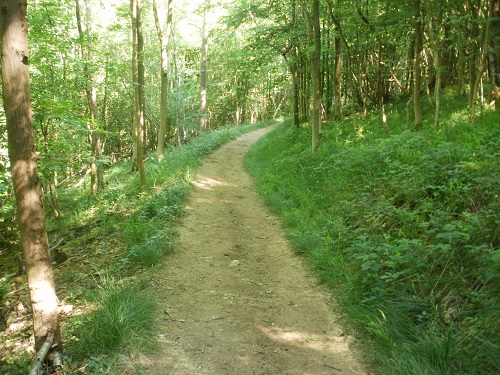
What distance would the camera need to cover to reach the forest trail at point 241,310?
344cm

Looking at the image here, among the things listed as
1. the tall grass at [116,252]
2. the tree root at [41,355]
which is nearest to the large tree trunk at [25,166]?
the tree root at [41,355]

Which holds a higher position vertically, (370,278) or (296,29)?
(296,29)

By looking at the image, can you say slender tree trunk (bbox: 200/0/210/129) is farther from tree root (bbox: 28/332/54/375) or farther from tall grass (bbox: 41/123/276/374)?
tree root (bbox: 28/332/54/375)

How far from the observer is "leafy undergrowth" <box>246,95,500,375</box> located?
10.1ft

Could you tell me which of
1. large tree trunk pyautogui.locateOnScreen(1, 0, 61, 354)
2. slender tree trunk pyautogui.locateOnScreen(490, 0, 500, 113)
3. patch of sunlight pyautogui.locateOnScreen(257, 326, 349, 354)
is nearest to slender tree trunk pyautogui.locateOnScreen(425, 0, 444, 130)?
slender tree trunk pyautogui.locateOnScreen(490, 0, 500, 113)

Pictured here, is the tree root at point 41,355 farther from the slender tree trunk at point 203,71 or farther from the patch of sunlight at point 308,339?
the slender tree trunk at point 203,71

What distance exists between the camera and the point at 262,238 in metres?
6.90

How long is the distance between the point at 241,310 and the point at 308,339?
975 mm

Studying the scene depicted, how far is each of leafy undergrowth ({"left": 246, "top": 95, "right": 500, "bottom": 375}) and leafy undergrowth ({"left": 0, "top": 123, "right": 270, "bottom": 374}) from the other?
8.30 ft

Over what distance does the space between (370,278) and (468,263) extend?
108 cm

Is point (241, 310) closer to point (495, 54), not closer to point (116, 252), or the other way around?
point (116, 252)

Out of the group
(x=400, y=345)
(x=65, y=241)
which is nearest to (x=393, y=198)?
(x=400, y=345)

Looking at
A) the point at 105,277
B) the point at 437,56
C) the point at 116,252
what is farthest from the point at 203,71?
the point at 105,277

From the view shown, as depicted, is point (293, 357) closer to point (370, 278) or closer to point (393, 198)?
point (370, 278)
